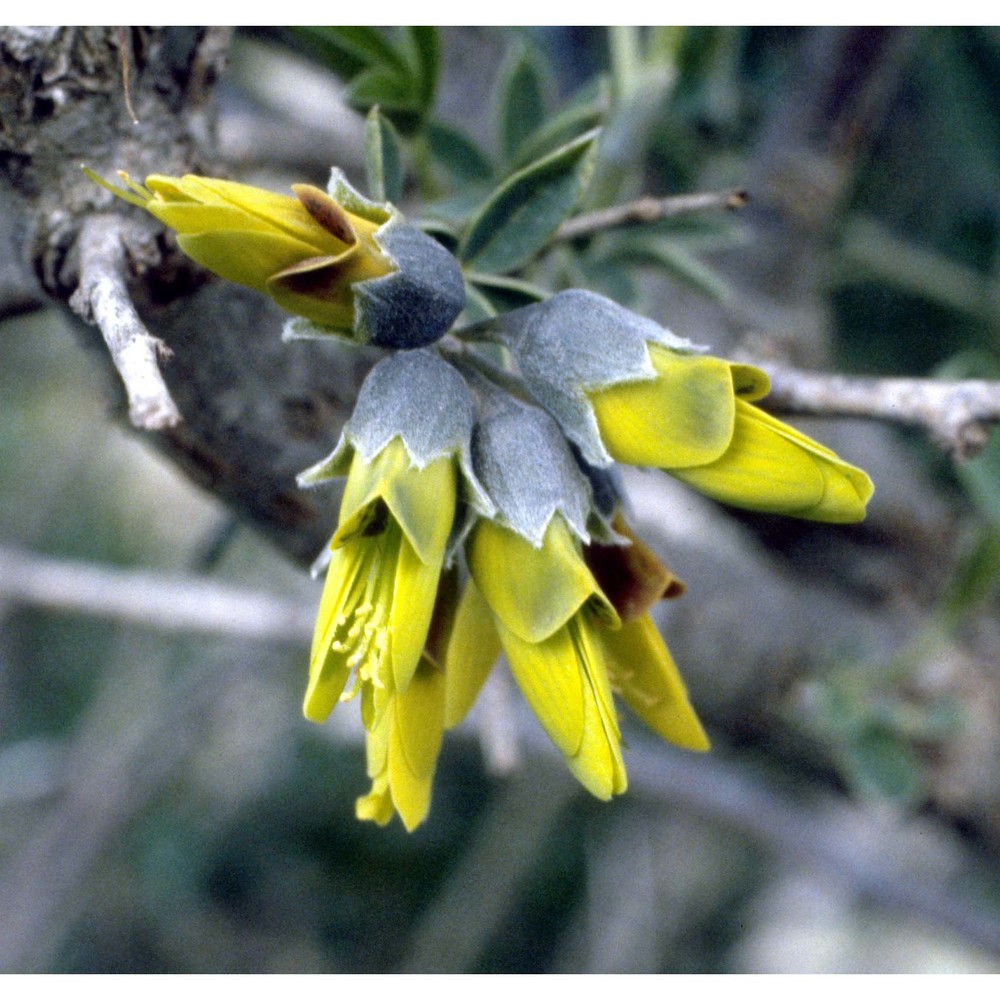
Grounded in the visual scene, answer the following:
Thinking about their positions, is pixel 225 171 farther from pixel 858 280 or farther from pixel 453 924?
pixel 453 924

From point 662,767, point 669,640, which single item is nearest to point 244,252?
point 669,640

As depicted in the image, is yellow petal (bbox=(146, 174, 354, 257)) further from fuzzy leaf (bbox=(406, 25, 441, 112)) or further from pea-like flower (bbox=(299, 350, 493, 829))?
fuzzy leaf (bbox=(406, 25, 441, 112))

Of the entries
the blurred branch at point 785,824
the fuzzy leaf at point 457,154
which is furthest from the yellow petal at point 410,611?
the blurred branch at point 785,824

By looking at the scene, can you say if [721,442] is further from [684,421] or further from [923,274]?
[923,274]

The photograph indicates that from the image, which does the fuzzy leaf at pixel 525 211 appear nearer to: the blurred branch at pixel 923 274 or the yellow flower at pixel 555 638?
the yellow flower at pixel 555 638

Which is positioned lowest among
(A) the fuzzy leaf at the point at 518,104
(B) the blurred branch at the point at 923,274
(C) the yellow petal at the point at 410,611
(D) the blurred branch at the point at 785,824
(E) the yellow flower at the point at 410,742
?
(D) the blurred branch at the point at 785,824

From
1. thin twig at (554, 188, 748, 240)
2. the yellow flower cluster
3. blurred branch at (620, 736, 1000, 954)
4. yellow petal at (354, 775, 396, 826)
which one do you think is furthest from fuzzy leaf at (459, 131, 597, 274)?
blurred branch at (620, 736, 1000, 954)
